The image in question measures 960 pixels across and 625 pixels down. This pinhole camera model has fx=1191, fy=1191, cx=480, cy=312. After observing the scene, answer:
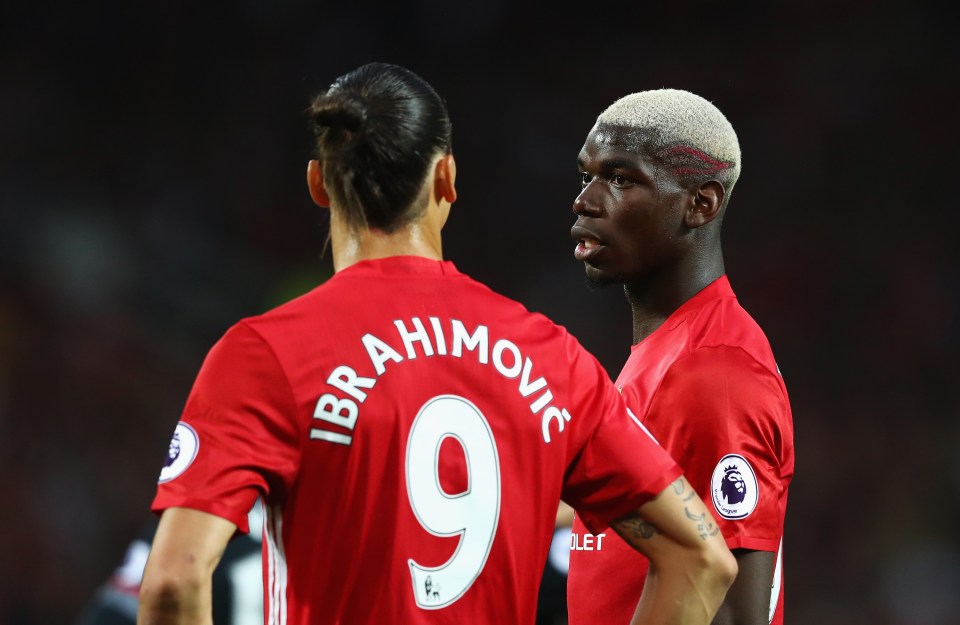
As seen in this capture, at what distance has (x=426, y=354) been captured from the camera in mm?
1921

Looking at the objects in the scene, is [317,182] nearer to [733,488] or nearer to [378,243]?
[378,243]

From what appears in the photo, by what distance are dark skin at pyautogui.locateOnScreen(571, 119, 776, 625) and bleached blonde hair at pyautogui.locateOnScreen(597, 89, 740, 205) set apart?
2 cm

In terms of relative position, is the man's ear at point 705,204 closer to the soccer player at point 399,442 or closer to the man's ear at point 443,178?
the soccer player at point 399,442

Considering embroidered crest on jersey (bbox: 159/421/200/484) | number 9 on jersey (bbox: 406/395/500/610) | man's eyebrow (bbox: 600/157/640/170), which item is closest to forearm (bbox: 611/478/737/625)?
number 9 on jersey (bbox: 406/395/500/610)

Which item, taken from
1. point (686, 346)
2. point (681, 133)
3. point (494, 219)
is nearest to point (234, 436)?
point (686, 346)

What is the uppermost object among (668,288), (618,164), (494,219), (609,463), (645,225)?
(494,219)

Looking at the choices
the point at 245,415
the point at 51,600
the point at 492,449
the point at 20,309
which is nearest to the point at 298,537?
the point at 245,415

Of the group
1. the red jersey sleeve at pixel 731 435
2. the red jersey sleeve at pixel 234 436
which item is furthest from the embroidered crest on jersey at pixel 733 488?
the red jersey sleeve at pixel 234 436

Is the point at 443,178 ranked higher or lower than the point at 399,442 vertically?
higher

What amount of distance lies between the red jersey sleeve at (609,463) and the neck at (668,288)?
2.73 ft

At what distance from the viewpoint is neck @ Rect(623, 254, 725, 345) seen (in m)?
2.91

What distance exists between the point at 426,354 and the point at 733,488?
2.84 feet

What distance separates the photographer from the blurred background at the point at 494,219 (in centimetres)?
763

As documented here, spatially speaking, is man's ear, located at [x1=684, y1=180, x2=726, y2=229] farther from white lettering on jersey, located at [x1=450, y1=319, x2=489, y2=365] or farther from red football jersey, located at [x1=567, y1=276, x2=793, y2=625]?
white lettering on jersey, located at [x1=450, y1=319, x2=489, y2=365]
